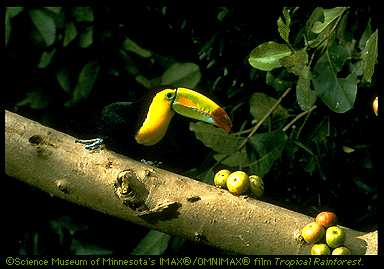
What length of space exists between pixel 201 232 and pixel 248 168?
1.16 ft

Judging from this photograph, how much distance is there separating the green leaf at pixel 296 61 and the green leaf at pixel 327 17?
7 cm

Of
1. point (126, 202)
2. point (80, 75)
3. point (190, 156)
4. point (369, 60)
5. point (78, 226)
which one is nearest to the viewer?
point (126, 202)

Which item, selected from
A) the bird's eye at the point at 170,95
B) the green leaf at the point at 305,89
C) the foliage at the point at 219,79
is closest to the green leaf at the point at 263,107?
the foliage at the point at 219,79

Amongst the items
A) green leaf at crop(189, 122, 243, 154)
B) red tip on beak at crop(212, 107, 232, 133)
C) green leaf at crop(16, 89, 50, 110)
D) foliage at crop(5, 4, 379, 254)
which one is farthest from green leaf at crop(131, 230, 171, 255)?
green leaf at crop(16, 89, 50, 110)

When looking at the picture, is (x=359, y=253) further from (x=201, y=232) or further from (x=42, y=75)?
(x=42, y=75)

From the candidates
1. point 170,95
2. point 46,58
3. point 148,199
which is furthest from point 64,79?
point 148,199

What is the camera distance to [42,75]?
1.60 meters

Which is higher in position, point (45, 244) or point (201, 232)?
point (201, 232)

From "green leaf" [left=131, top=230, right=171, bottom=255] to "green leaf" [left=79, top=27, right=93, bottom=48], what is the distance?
16.6 inches

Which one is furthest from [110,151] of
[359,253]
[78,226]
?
[78,226]

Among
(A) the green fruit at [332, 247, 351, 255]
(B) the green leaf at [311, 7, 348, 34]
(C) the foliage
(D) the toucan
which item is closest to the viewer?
(A) the green fruit at [332, 247, 351, 255]

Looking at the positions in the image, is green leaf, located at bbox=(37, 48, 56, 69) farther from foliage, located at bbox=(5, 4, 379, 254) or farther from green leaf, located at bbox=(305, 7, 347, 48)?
green leaf, located at bbox=(305, 7, 347, 48)

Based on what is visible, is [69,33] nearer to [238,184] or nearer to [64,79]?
[64,79]

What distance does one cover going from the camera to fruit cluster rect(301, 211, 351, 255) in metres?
0.93
